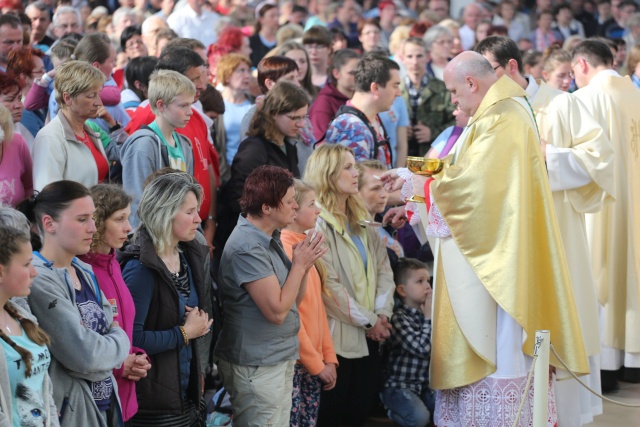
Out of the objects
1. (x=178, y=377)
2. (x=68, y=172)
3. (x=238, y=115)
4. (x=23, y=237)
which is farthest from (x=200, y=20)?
(x=23, y=237)

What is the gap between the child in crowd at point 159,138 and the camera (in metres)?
5.81

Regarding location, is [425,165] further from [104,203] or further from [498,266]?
[104,203]

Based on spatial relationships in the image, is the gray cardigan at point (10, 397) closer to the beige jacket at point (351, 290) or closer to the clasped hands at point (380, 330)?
the beige jacket at point (351, 290)

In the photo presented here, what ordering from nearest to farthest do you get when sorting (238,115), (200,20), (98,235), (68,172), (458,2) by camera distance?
(98,235)
(68,172)
(238,115)
(200,20)
(458,2)

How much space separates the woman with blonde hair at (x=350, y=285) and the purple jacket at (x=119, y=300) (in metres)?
1.66

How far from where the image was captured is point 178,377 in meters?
4.94

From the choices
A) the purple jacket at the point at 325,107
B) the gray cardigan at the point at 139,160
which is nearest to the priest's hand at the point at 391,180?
the gray cardigan at the point at 139,160

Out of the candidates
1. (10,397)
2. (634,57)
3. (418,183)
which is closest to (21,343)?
(10,397)

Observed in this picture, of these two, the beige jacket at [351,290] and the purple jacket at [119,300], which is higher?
the purple jacket at [119,300]

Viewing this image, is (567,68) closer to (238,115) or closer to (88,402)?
(238,115)

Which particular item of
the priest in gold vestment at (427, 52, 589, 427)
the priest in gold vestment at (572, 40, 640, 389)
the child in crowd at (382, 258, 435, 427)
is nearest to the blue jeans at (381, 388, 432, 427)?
the child in crowd at (382, 258, 435, 427)

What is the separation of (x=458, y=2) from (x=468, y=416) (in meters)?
11.3

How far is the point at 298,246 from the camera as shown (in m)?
5.39

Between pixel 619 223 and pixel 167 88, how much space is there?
359cm
